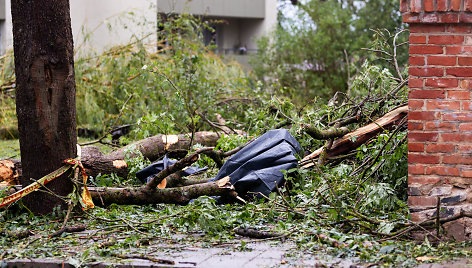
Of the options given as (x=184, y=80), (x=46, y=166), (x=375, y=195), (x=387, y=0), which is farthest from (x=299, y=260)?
(x=387, y=0)

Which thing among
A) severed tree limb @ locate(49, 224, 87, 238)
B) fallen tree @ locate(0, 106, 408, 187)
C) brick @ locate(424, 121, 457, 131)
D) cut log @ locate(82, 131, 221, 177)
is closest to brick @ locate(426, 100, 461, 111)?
brick @ locate(424, 121, 457, 131)

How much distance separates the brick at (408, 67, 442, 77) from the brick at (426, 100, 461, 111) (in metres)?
0.22

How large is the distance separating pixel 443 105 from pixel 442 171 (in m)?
0.53

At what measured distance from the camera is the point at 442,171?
5.13 metres

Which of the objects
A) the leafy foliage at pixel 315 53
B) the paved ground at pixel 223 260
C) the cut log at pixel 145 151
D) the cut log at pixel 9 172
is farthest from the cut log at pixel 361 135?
the leafy foliage at pixel 315 53

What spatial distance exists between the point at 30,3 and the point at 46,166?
150 centimetres

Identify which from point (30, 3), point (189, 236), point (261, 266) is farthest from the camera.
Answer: point (30, 3)

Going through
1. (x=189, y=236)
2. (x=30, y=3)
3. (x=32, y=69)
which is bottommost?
(x=189, y=236)

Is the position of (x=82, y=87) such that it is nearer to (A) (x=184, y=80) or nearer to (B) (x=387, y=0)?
(A) (x=184, y=80)

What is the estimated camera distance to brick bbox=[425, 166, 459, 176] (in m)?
5.12

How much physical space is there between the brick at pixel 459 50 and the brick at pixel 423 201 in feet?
3.82

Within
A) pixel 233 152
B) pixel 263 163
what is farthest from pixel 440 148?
pixel 233 152

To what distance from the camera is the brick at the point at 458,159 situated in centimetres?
509

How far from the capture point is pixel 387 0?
22.5 meters
